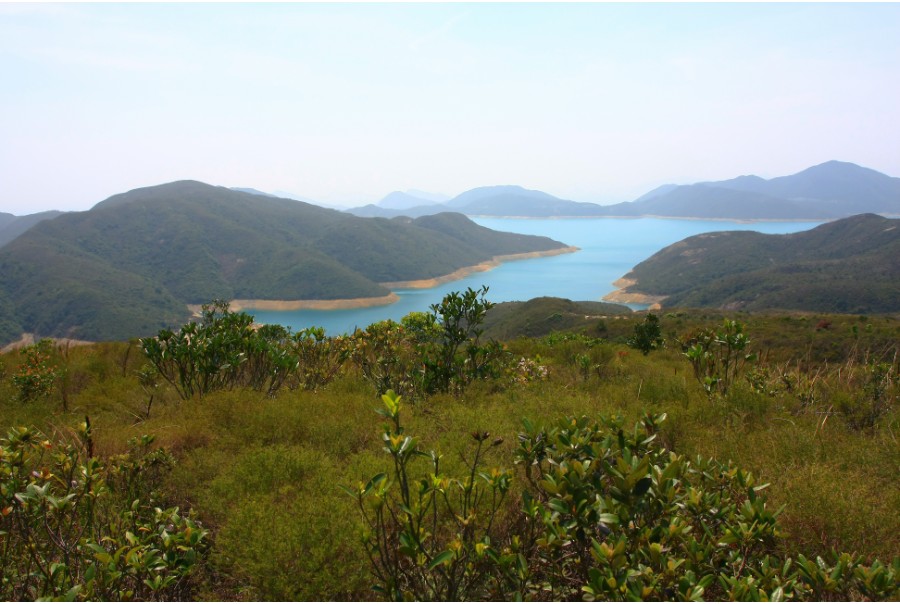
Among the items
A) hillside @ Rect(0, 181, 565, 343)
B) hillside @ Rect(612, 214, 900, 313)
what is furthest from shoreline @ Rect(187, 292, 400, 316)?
hillside @ Rect(612, 214, 900, 313)

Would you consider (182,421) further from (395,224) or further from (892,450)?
(395,224)

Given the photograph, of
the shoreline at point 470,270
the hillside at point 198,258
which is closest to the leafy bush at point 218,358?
the hillside at point 198,258

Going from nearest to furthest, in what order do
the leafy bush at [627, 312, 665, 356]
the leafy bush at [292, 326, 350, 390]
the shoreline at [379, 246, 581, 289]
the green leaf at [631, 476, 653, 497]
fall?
the green leaf at [631, 476, 653, 497], the leafy bush at [292, 326, 350, 390], the leafy bush at [627, 312, 665, 356], the shoreline at [379, 246, 581, 289]

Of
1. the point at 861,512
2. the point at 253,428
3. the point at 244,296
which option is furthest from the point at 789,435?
the point at 244,296

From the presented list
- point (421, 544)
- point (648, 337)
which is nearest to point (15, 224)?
point (648, 337)

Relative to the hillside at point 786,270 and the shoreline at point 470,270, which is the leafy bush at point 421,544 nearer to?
the hillside at point 786,270

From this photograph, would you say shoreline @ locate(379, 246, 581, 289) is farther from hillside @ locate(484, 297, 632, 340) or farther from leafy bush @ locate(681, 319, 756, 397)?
leafy bush @ locate(681, 319, 756, 397)

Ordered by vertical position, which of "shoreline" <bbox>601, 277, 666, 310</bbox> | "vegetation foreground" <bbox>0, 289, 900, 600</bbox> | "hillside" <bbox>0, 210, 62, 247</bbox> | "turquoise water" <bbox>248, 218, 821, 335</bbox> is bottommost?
"shoreline" <bbox>601, 277, 666, 310</bbox>

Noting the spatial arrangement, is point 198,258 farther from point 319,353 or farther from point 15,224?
point 319,353
